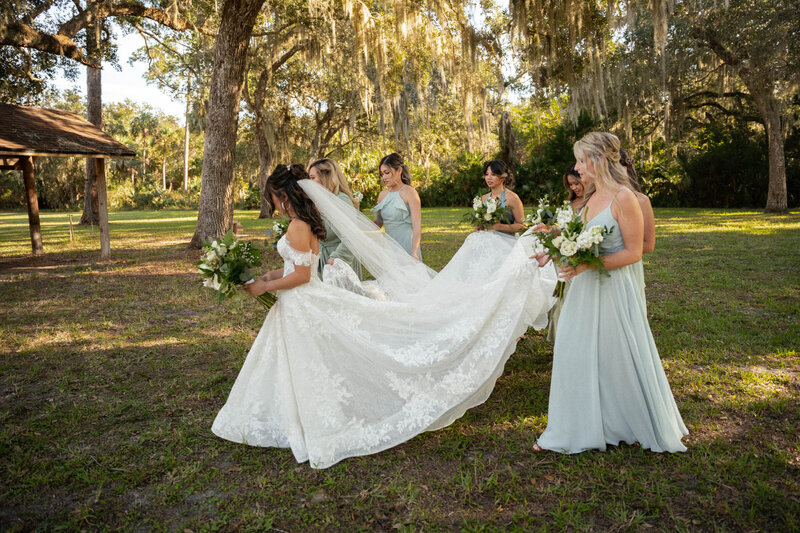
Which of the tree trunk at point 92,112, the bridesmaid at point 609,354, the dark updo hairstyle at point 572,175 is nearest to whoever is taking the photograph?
the bridesmaid at point 609,354

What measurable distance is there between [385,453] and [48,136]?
13077mm

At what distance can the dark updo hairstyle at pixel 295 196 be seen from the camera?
3609 mm

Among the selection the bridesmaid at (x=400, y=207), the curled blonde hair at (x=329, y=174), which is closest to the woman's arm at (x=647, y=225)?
the bridesmaid at (x=400, y=207)

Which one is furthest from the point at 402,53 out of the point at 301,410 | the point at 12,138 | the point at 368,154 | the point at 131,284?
the point at 368,154

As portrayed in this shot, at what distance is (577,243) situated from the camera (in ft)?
10.7

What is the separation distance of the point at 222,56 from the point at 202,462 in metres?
10.5

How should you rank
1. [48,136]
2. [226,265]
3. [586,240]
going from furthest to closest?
[48,136], [226,265], [586,240]

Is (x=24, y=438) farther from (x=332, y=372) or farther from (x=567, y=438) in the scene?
(x=567, y=438)

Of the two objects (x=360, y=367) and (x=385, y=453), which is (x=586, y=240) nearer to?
(x=360, y=367)

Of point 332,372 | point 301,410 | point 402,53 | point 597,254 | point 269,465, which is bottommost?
point 269,465

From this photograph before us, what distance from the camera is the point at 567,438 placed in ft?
11.6

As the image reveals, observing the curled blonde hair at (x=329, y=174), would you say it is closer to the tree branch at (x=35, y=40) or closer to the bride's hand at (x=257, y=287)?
the bride's hand at (x=257, y=287)

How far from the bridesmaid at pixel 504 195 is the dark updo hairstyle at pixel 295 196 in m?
2.97

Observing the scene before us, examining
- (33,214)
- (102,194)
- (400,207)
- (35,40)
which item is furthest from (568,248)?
(33,214)
